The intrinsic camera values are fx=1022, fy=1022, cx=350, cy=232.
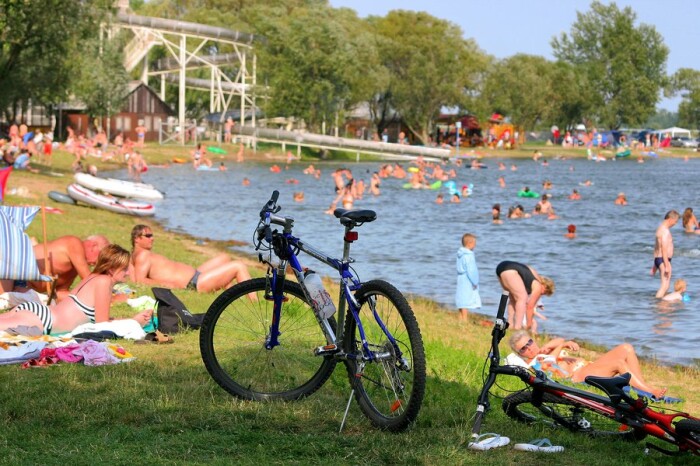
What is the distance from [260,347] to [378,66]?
8134 centimetres

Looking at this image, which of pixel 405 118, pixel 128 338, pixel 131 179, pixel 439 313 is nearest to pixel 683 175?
pixel 405 118

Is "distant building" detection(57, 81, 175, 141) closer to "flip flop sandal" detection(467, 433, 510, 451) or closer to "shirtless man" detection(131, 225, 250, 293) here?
"shirtless man" detection(131, 225, 250, 293)

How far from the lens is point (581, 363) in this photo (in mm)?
10141

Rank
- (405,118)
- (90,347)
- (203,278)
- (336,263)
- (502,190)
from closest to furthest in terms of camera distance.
→ (336,263) < (90,347) < (203,278) < (502,190) < (405,118)

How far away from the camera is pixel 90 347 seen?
24.4ft

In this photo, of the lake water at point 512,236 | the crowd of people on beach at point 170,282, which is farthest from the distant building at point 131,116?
the crowd of people on beach at point 170,282

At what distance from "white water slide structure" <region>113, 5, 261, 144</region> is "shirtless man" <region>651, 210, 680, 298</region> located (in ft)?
168

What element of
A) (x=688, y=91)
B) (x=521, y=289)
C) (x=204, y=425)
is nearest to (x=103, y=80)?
(x=521, y=289)

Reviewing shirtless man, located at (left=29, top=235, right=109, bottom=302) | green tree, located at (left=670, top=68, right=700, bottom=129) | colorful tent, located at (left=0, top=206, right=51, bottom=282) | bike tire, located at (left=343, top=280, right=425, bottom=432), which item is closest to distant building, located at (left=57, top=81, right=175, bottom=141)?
shirtless man, located at (left=29, top=235, right=109, bottom=302)

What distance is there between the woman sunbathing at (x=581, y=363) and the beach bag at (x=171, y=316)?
333 cm

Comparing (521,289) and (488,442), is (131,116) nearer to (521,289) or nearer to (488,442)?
(521,289)

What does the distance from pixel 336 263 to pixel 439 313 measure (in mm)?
9216

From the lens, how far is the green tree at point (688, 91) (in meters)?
131

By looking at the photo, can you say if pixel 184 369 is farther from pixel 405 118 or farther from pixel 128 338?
pixel 405 118
